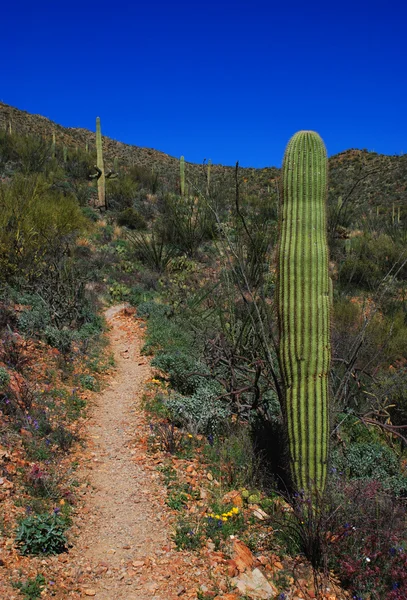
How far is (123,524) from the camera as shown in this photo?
153 inches

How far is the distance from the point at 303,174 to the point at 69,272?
21.9 feet

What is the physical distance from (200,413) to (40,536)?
8.34 feet

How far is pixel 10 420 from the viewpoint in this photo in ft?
16.1

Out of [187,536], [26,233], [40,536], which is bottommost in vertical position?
[187,536]

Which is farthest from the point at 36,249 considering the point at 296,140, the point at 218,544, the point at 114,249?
the point at 218,544

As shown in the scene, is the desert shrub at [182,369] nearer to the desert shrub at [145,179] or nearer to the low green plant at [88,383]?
the low green plant at [88,383]

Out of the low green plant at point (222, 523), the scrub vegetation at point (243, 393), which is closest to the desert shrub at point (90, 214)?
the scrub vegetation at point (243, 393)

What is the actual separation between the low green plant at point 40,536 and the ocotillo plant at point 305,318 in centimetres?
200

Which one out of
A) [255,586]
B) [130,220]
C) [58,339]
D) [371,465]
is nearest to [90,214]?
[130,220]

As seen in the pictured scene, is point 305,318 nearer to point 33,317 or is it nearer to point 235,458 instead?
point 235,458

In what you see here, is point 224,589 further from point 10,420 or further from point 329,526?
point 10,420

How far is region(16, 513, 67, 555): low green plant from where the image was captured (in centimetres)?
329

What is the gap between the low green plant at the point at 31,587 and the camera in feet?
9.55

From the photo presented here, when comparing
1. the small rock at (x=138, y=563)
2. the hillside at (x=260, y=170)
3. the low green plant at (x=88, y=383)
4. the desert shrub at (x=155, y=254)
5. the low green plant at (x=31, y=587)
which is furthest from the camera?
the hillside at (x=260, y=170)
